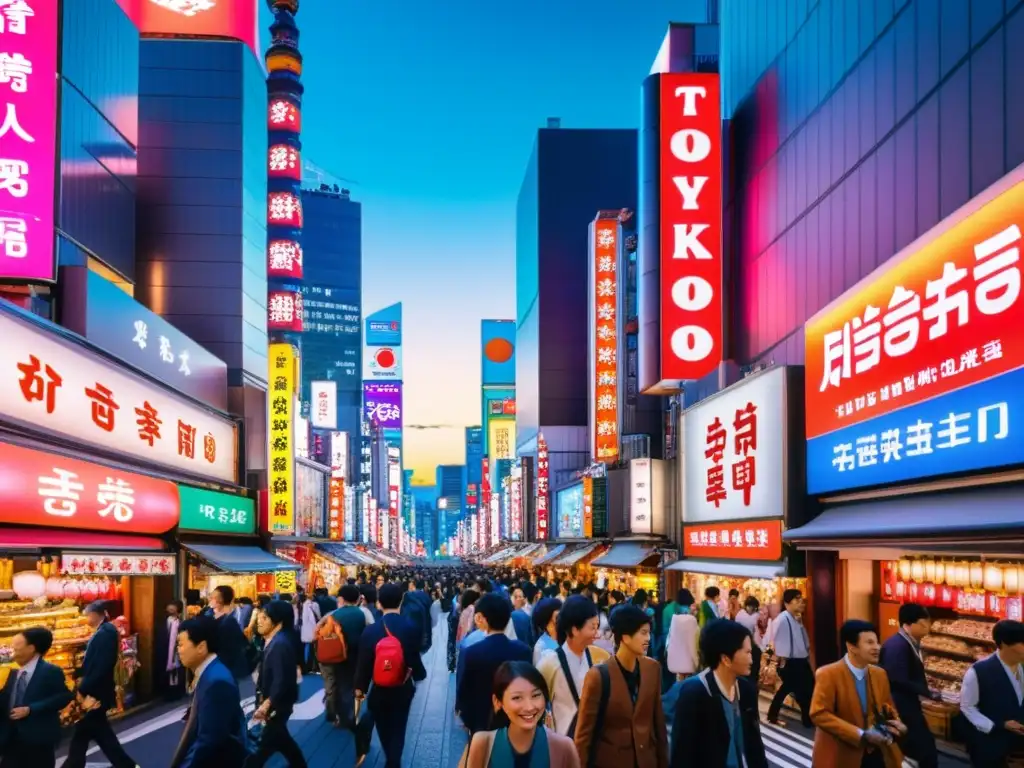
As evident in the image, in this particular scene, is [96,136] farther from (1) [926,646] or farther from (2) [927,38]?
(1) [926,646]

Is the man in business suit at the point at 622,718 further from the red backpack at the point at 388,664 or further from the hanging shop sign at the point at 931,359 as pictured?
the hanging shop sign at the point at 931,359

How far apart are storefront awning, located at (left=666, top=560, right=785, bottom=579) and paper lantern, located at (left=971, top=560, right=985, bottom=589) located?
3.27m

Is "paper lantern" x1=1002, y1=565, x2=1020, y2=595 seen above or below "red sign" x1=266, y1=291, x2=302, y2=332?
below

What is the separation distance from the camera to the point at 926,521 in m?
9.80

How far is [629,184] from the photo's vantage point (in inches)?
2896

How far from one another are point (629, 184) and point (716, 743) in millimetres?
70668

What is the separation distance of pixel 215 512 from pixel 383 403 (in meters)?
134

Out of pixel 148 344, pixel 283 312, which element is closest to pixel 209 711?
pixel 148 344

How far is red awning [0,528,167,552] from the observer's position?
34.4 feet

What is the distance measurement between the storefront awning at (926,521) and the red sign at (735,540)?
61.0 inches

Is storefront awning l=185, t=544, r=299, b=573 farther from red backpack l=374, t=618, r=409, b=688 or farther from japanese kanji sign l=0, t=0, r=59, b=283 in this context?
red backpack l=374, t=618, r=409, b=688

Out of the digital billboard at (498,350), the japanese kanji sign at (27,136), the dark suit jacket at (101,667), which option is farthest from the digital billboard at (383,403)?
the dark suit jacket at (101,667)

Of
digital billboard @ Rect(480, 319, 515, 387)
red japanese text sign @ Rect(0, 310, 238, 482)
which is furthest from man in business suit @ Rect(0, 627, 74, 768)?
digital billboard @ Rect(480, 319, 515, 387)

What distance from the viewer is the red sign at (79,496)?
10.4m
